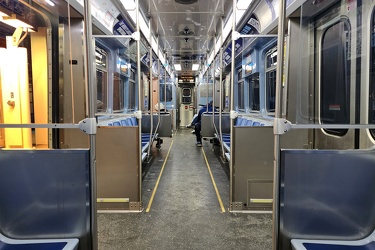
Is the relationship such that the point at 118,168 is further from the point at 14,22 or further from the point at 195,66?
the point at 195,66

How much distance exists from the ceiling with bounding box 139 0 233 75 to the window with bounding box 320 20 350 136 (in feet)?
8.57

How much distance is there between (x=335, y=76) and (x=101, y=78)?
379 cm

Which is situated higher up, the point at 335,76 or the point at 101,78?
the point at 101,78

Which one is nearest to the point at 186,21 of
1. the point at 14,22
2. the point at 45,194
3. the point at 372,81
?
the point at 14,22

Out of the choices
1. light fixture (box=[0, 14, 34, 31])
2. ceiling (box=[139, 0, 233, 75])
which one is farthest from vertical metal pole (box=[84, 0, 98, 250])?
ceiling (box=[139, 0, 233, 75])

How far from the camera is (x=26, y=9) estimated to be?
293cm

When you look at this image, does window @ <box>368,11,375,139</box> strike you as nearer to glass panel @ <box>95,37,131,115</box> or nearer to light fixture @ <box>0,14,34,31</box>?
light fixture @ <box>0,14,34,31</box>

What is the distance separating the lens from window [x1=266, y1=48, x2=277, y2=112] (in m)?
4.95

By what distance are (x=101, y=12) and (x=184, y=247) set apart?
340 centimetres

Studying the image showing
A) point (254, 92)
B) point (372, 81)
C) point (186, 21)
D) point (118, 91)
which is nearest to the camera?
point (372, 81)

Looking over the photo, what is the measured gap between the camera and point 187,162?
6148 millimetres

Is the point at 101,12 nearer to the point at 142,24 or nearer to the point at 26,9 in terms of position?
the point at 26,9

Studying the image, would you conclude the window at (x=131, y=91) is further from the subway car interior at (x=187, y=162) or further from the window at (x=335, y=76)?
the window at (x=335, y=76)

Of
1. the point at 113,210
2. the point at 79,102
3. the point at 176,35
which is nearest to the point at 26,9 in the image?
the point at 79,102
